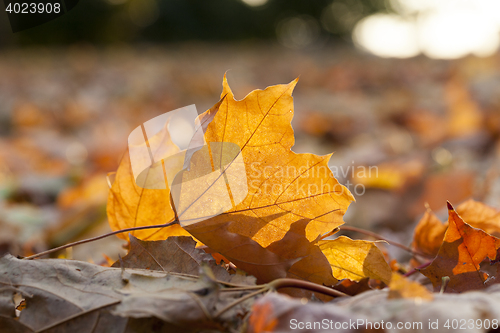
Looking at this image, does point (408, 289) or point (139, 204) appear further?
point (139, 204)

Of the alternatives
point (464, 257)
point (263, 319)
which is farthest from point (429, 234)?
point (263, 319)

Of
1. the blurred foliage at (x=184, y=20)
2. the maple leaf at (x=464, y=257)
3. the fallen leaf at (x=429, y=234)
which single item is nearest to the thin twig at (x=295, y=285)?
the maple leaf at (x=464, y=257)

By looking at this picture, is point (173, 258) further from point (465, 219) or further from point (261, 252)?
point (465, 219)

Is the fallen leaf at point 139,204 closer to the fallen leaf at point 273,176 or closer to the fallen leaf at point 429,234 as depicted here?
the fallen leaf at point 273,176

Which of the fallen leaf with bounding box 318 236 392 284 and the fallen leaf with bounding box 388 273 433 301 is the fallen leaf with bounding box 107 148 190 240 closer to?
the fallen leaf with bounding box 318 236 392 284

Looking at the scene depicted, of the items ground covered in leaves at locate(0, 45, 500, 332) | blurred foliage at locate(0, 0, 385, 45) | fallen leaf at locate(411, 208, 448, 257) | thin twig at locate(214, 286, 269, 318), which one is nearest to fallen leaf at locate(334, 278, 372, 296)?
ground covered in leaves at locate(0, 45, 500, 332)

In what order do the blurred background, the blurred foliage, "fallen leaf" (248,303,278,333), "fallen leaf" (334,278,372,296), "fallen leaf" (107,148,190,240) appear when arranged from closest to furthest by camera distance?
1. "fallen leaf" (248,303,278,333)
2. "fallen leaf" (334,278,372,296)
3. "fallen leaf" (107,148,190,240)
4. the blurred background
5. the blurred foliage
